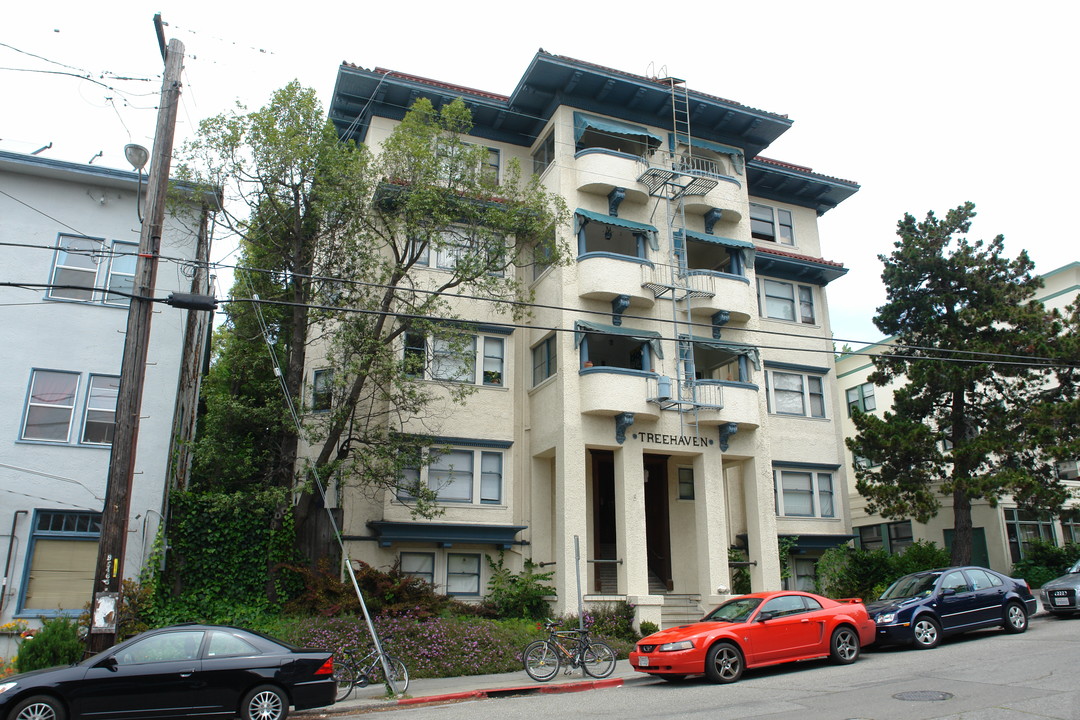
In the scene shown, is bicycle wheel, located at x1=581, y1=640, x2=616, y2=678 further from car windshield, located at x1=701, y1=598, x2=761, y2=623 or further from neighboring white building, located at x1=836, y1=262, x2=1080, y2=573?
neighboring white building, located at x1=836, y1=262, x2=1080, y2=573

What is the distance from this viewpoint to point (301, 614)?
19.0 m

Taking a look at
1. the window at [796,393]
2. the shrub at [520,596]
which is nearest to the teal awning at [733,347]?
the window at [796,393]

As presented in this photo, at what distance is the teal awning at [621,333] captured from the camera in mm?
23359

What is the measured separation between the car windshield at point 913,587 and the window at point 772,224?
14.7 meters

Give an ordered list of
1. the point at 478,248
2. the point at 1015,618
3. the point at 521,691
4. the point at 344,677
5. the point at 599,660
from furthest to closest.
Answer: the point at 478,248 < the point at 1015,618 < the point at 599,660 < the point at 521,691 < the point at 344,677

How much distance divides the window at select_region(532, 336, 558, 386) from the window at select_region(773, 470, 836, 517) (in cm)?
837

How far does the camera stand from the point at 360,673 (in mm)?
14398

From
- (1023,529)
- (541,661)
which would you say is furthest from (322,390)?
(1023,529)

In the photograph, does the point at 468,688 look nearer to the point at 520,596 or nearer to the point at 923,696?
the point at 520,596

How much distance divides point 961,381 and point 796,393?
17.4 feet

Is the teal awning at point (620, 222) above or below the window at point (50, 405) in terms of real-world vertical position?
above

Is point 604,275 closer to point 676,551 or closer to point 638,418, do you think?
point 638,418

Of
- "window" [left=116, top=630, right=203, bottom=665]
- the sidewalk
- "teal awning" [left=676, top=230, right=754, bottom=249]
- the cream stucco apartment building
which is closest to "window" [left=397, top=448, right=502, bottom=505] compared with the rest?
the cream stucco apartment building

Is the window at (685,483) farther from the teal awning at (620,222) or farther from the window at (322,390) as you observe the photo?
the window at (322,390)
